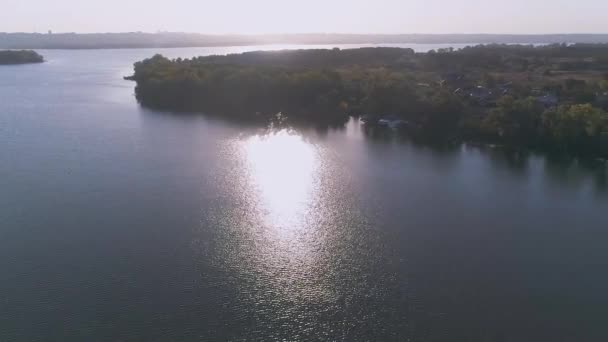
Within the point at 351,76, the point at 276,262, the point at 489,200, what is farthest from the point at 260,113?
the point at 276,262

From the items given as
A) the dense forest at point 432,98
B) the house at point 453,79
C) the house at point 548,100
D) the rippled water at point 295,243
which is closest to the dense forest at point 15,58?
the dense forest at point 432,98

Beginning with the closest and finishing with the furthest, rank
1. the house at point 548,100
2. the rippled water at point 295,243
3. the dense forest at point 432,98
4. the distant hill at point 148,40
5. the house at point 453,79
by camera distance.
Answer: the rippled water at point 295,243 → the dense forest at point 432,98 → the house at point 548,100 → the house at point 453,79 → the distant hill at point 148,40

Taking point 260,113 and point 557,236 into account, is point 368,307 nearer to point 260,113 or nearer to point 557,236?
point 557,236

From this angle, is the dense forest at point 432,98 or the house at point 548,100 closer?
the dense forest at point 432,98

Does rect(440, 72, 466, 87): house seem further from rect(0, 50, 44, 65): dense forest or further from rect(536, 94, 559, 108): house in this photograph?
rect(0, 50, 44, 65): dense forest

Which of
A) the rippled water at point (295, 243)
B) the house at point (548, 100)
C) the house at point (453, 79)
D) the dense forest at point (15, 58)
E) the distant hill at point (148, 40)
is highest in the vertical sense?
the distant hill at point (148, 40)

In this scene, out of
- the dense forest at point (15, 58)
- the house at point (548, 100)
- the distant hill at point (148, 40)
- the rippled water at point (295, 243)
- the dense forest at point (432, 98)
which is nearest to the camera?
the rippled water at point (295, 243)

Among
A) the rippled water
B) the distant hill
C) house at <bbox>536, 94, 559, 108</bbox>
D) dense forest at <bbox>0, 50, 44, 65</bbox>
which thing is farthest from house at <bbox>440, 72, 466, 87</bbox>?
the distant hill

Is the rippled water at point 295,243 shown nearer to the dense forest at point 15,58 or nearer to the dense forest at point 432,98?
the dense forest at point 432,98

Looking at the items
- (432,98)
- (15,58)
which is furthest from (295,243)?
(15,58)
